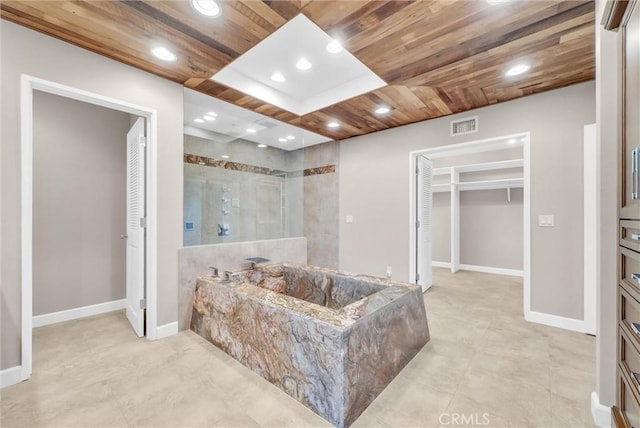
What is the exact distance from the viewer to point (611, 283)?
138 cm

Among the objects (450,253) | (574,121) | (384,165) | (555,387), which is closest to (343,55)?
(384,165)

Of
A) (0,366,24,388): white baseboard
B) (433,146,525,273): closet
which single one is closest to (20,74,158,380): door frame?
(0,366,24,388): white baseboard

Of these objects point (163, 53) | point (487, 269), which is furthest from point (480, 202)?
point (163, 53)

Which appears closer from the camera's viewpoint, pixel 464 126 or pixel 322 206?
pixel 464 126

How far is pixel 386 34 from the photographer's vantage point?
6.44 feet

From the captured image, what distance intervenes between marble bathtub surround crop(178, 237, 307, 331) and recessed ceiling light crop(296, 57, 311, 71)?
2.02 metres

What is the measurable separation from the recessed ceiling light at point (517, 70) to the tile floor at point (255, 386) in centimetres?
248

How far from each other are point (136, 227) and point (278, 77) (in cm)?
214

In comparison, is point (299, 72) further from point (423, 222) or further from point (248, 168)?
point (423, 222)

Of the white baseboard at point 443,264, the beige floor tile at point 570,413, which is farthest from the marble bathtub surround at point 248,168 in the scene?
the beige floor tile at point 570,413

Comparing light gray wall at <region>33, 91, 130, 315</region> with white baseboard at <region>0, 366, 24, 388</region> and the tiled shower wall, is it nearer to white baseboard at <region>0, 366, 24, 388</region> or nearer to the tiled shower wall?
white baseboard at <region>0, 366, 24, 388</region>

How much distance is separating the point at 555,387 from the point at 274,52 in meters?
3.35

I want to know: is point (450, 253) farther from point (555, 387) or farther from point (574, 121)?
point (555, 387)

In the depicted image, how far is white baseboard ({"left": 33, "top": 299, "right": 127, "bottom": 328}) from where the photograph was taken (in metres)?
2.79
